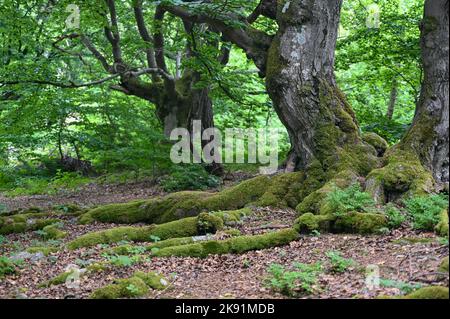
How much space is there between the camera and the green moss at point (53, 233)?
832 cm

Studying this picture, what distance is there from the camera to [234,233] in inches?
278

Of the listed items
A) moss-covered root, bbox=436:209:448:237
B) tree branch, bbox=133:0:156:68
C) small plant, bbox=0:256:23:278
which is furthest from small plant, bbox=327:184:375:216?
tree branch, bbox=133:0:156:68

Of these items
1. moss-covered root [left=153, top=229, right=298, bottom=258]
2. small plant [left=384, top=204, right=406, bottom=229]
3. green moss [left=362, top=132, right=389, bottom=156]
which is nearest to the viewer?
small plant [left=384, top=204, right=406, bottom=229]

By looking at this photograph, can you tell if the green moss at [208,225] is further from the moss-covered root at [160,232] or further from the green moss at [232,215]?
the green moss at [232,215]

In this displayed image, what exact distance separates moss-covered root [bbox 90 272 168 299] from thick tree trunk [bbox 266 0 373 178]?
446 centimetres

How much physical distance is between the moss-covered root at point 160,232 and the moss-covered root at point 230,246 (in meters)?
0.92

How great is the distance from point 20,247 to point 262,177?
4.44m

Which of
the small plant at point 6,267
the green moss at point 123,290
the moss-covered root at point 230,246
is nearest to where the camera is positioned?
the green moss at point 123,290

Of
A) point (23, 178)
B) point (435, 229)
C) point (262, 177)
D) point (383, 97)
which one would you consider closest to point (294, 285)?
point (435, 229)

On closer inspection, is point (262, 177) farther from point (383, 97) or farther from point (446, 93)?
point (383, 97)

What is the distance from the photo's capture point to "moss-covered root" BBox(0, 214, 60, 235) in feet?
29.8

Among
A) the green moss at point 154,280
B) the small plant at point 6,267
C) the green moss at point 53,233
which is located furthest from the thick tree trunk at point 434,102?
the small plant at point 6,267

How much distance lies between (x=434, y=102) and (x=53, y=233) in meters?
7.07

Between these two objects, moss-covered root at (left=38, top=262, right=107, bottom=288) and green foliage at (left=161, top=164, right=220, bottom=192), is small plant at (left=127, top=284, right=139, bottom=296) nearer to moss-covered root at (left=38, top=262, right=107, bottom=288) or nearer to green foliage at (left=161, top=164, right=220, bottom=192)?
moss-covered root at (left=38, top=262, right=107, bottom=288)
